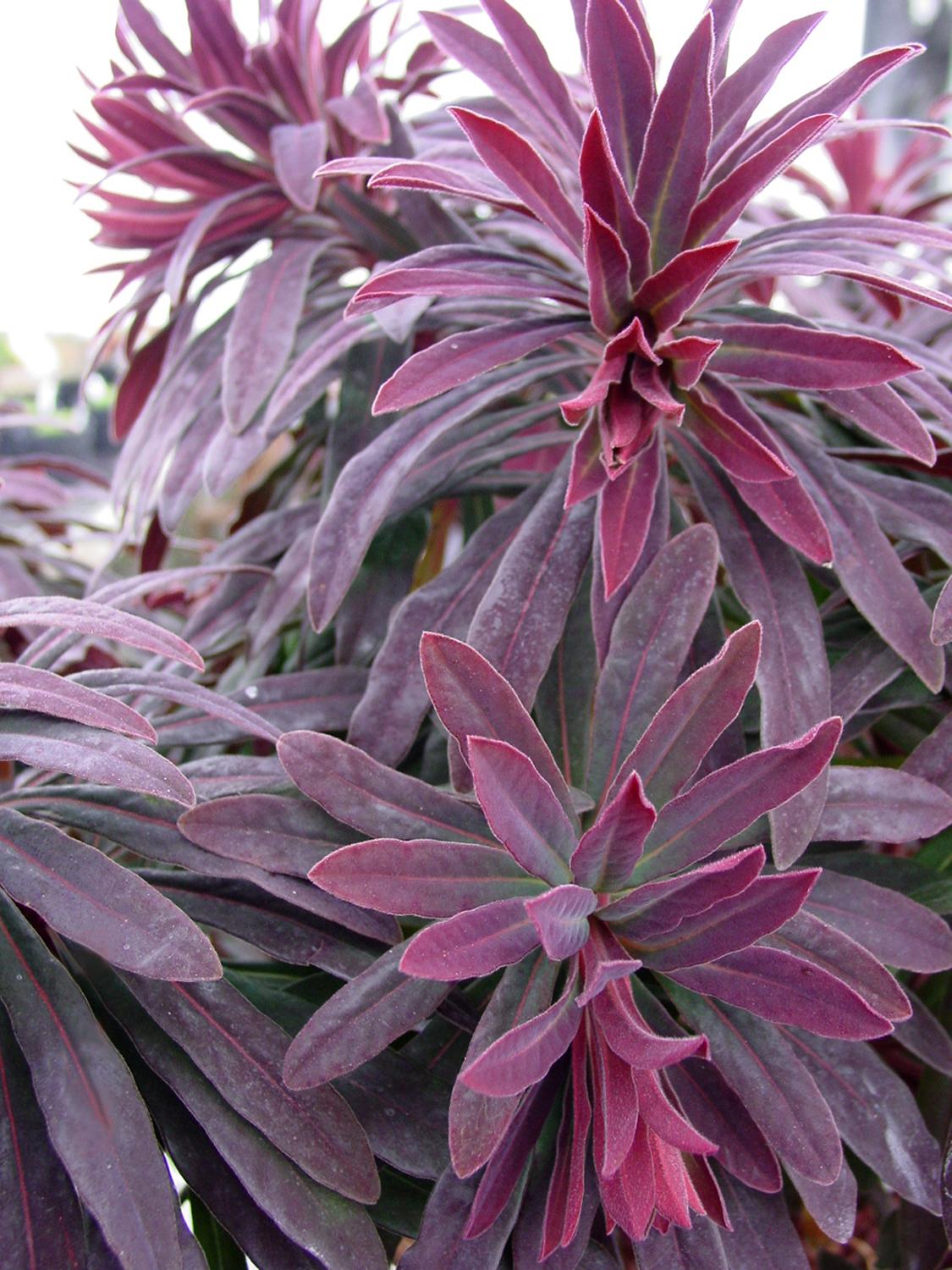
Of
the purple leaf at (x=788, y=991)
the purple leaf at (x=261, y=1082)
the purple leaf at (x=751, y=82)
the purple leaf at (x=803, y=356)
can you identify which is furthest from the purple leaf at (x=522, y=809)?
the purple leaf at (x=751, y=82)

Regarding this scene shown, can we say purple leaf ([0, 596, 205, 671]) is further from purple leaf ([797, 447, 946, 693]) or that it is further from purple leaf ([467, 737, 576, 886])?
purple leaf ([797, 447, 946, 693])

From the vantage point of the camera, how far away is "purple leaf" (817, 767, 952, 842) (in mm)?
693

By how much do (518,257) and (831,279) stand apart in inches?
31.1

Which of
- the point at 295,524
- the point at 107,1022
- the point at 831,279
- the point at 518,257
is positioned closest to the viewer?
the point at 107,1022

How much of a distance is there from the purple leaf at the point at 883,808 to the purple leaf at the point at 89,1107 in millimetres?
483

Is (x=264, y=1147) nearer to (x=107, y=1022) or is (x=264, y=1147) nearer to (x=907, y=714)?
(x=107, y=1022)

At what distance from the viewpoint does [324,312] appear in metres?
1.08

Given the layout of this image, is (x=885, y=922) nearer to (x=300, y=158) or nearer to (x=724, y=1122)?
(x=724, y=1122)

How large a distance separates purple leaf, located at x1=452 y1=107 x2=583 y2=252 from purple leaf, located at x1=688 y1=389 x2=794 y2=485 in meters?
0.16

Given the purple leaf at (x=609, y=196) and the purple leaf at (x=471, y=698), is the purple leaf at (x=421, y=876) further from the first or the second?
the purple leaf at (x=609, y=196)

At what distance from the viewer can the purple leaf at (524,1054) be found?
0.50 metres

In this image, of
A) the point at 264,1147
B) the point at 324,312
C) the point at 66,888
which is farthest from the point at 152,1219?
the point at 324,312

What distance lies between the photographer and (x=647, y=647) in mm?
710

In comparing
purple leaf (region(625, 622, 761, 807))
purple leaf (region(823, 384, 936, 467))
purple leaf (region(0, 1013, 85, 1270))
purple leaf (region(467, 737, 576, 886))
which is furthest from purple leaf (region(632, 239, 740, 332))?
purple leaf (region(0, 1013, 85, 1270))
